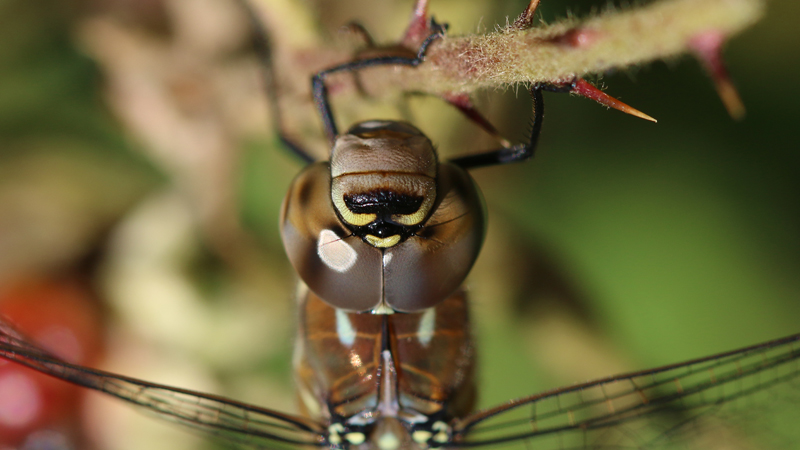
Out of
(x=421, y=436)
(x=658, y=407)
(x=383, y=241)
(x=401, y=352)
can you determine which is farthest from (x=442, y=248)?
(x=658, y=407)

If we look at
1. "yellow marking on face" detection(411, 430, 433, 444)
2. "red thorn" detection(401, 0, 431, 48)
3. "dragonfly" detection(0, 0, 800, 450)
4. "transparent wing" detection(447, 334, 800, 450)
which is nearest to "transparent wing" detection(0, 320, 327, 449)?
"dragonfly" detection(0, 0, 800, 450)

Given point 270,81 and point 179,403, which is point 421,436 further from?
point 270,81

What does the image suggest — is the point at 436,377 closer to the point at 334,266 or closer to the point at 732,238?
the point at 334,266

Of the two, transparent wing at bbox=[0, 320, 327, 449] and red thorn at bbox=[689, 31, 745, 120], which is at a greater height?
red thorn at bbox=[689, 31, 745, 120]

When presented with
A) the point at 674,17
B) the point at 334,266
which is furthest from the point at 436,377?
the point at 674,17

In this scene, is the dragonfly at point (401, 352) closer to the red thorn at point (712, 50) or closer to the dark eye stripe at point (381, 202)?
the dark eye stripe at point (381, 202)

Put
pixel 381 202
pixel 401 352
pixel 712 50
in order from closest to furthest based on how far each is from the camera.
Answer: pixel 712 50 → pixel 381 202 → pixel 401 352

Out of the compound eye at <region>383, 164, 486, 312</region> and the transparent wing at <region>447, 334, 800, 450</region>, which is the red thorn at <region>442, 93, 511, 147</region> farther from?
the transparent wing at <region>447, 334, 800, 450</region>
